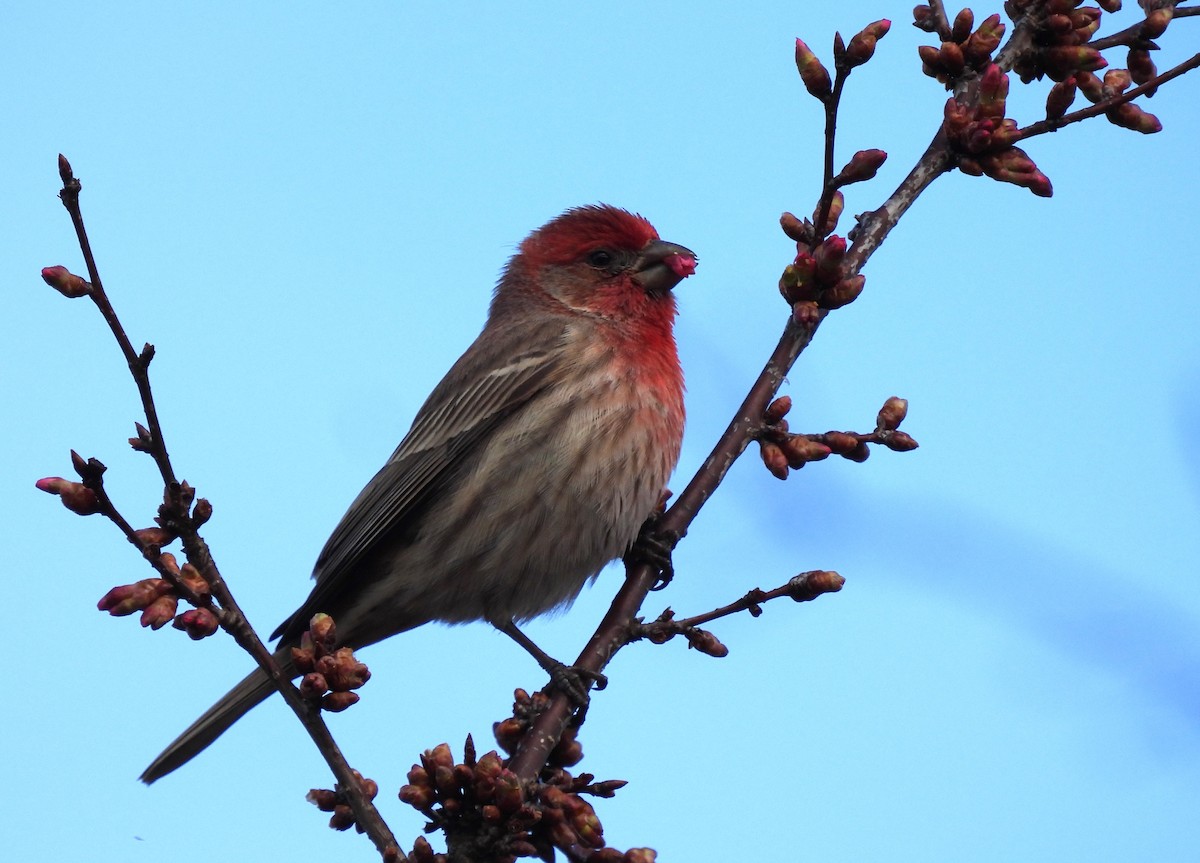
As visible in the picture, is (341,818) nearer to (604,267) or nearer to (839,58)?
(839,58)

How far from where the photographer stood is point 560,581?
6.33 m

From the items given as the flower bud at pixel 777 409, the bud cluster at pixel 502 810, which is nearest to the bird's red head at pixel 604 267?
the flower bud at pixel 777 409

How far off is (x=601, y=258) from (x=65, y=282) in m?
4.42

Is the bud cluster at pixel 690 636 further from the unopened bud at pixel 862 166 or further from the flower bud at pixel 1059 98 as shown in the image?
the flower bud at pixel 1059 98

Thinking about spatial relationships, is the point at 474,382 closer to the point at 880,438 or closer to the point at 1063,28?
the point at 880,438

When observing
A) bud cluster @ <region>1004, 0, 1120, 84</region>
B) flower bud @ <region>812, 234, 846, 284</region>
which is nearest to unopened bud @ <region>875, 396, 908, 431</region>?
flower bud @ <region>812, 234, 846, 284</region>

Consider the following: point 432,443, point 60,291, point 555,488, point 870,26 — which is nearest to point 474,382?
point 432,443

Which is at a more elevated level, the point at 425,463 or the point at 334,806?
the point at 425,463

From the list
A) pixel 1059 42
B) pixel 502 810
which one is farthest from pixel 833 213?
pixel 502 810

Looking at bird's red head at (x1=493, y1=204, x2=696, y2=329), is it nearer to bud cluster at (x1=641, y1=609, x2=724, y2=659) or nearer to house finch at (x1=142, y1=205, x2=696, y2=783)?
house finch at (x1=142, y1=205, x2=696, y2=783)

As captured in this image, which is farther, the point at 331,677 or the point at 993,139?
the point at 993,139

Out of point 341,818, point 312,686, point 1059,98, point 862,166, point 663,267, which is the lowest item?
point 341,818

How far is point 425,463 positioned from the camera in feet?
21.8

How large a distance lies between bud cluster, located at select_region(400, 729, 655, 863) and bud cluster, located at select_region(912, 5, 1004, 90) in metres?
2.90
